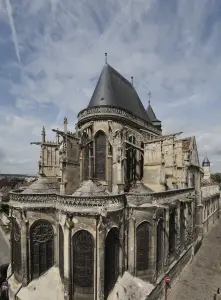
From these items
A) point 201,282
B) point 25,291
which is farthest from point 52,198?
point 201,282

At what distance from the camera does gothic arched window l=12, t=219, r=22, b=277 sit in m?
14.6

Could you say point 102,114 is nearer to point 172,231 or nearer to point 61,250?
point 61,250

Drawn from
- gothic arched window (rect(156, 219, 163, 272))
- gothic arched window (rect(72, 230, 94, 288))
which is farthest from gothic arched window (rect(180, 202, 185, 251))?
gothic arched window (rect(72, 230, 94, 288))

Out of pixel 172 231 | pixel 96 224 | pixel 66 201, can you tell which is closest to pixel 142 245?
pixel 172 231

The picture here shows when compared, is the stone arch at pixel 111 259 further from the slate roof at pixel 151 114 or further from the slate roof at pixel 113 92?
the slate roof at pixel 151 114

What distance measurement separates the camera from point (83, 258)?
12367 millimetres

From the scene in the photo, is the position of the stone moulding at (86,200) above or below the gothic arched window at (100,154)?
below

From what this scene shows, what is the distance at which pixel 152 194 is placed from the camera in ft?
48.3

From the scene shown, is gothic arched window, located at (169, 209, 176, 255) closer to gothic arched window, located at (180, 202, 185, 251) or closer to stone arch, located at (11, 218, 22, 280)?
gothic arched window, located at (180, 202, 185, 251)

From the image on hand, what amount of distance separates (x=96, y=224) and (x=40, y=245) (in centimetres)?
521

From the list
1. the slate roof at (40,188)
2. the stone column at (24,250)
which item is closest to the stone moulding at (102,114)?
the slate roof at (40,188)

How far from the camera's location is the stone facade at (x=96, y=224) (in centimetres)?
1240

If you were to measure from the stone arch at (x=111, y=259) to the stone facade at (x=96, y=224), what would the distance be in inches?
2.1

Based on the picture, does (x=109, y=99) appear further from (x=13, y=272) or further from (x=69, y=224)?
(x=13, y=272)
